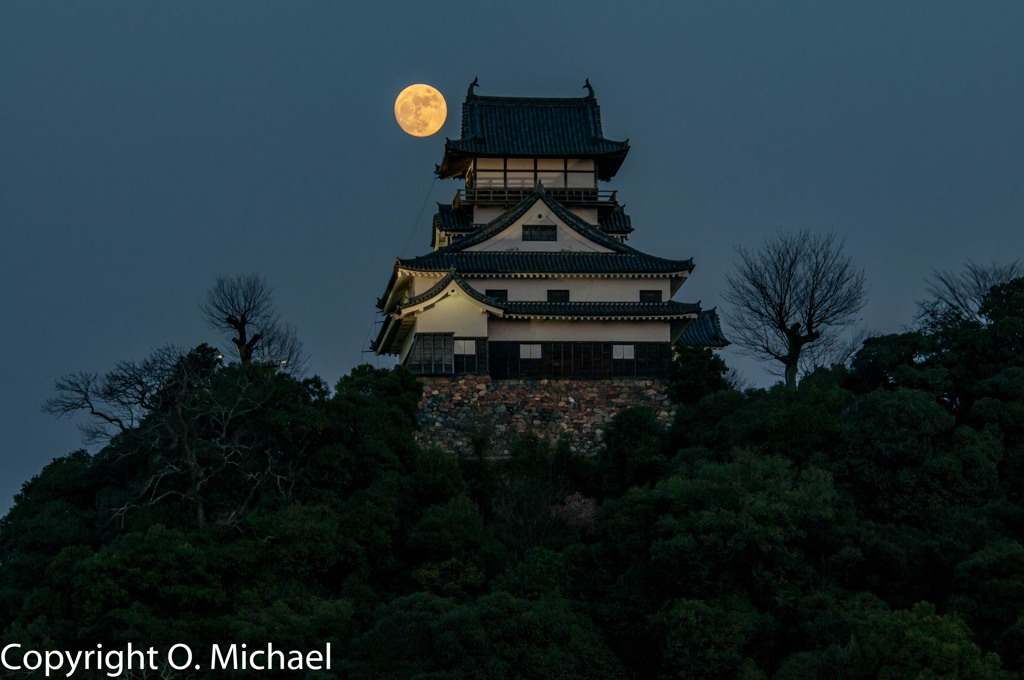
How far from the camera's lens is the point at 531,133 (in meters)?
43.8

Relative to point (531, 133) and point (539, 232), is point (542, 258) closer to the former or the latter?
point (539, 232)

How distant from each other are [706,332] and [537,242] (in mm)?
7022

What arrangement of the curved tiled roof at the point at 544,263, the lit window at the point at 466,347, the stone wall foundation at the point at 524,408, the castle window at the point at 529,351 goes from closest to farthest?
the stone wall foundation at the point at 524,408
the lit window at the point at 466,347
the castle window at the point at 529,351
the curved tiled roof at the point at 544,263

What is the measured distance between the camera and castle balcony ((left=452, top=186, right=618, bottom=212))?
1687 inches

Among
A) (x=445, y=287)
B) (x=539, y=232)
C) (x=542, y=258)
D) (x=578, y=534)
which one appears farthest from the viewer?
(x=539, y=232)

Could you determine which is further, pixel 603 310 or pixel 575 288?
pixel 575 288

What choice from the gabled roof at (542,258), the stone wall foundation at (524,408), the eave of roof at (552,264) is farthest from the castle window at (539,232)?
the stone wall foundation at (524,408)

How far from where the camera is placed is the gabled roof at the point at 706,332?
42031 mm

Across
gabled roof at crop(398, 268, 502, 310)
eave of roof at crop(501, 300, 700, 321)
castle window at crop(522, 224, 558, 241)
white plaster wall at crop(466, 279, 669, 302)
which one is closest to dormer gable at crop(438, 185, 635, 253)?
castle window at crop(522, 224, 558, 241)

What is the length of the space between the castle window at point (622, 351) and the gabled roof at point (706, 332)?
4000mm

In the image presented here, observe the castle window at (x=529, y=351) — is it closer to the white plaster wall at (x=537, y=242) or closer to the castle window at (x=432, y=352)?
the castle window at (x=432, y=352)

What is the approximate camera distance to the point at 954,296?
119 feet

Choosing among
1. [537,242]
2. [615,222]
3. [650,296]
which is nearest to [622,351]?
[650,296]

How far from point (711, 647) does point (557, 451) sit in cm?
1131
